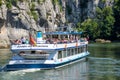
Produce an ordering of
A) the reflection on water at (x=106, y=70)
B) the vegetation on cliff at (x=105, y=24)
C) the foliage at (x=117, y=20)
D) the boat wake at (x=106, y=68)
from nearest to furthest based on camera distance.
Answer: the reflection on water at (x=106, y=70) → the boat wake at (x=106, y=68) → the foliage at (x=117, y=20) → the vegetation on cliff at (x=105, y=24)

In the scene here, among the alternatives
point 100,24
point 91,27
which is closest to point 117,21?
point 100,24

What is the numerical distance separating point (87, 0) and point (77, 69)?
125 meters

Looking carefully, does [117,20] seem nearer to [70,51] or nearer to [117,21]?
[117,21]

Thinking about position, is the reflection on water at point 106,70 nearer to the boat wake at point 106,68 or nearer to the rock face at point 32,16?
the boat wake at point 106,68

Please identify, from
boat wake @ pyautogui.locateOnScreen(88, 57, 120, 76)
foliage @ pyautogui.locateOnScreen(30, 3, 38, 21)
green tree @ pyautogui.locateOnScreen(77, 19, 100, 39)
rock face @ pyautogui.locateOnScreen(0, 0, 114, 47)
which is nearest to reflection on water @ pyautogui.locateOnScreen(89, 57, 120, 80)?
boat wake @ pyautogui.locateOnScreen(88, 57, 120, 76)

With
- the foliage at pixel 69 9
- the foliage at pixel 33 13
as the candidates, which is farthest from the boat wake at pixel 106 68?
the foliage at pixel 69 9

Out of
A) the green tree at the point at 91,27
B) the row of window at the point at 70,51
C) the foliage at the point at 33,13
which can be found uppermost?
the foliage at the point at 33,13

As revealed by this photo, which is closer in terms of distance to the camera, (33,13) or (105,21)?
(33,13)

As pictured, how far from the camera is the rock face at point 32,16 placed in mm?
102181

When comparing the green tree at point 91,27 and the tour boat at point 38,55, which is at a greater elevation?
the tour boat at point 38,55

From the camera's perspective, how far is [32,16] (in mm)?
116312

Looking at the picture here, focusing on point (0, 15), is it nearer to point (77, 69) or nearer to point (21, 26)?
point (21, 26)

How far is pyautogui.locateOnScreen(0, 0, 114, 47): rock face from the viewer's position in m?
102

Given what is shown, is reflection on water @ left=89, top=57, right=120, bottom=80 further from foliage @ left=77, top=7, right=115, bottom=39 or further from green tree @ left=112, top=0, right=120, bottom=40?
foliage @ left=77, top=7, right=115, bottom=39
